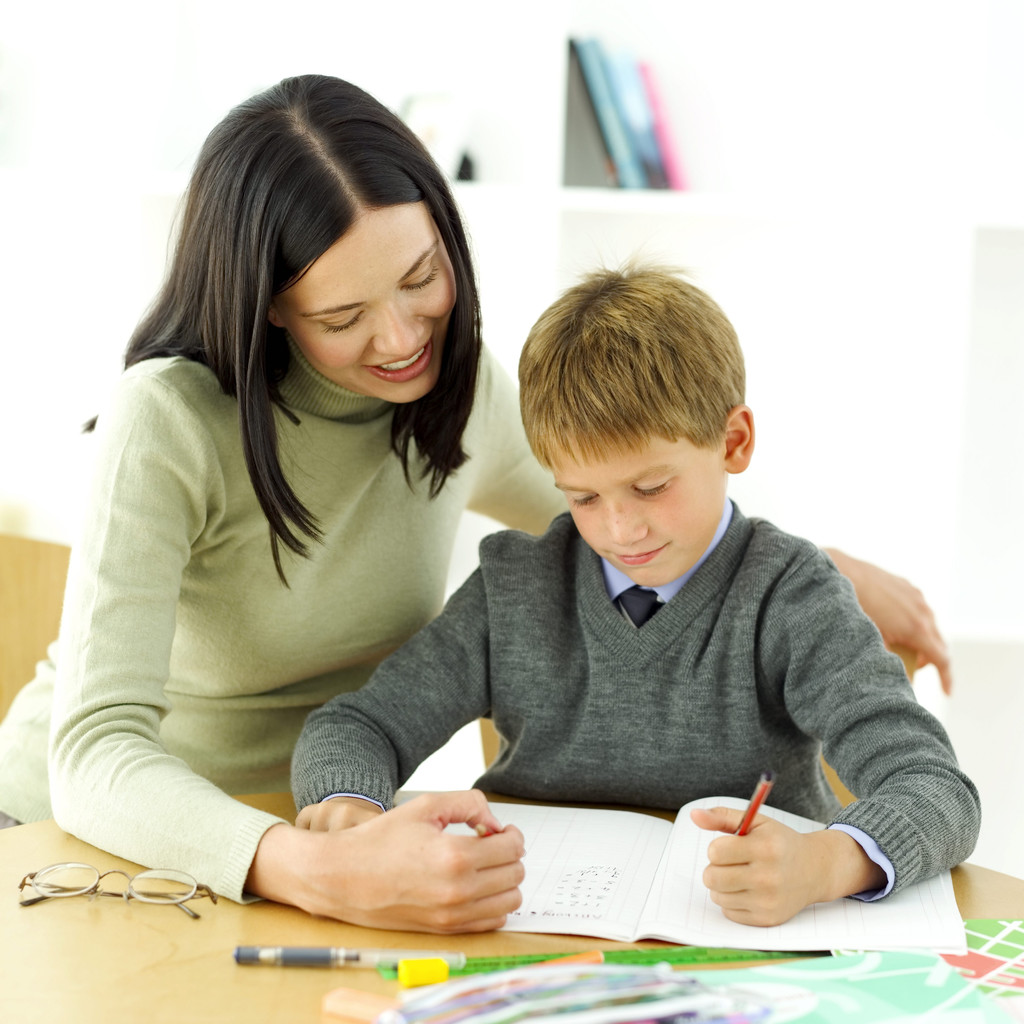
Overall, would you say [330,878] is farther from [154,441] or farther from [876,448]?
[876,448]

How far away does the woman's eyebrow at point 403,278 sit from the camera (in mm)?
1094

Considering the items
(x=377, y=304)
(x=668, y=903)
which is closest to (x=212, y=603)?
(x=377, y=304)

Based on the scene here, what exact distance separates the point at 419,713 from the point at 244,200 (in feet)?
1.69

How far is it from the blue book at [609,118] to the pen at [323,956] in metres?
1.69

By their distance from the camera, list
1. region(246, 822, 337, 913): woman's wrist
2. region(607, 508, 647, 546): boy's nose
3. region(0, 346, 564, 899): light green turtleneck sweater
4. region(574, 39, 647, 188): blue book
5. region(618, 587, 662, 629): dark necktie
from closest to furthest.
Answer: region(246, 822, 337, 913): woman's wrist
region(0, 346, 564, 899): light green turtleneck sweater
region(607, 508, 647, 546): boy's nose
region(618, 587, 662, 629): dark necktie
region(574, 39, 647, 188): blue book

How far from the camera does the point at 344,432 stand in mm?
1277

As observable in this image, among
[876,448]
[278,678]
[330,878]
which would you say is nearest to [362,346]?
[278,678]

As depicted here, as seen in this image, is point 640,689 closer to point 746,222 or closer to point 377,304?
point 377,304

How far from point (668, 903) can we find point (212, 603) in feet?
2.01

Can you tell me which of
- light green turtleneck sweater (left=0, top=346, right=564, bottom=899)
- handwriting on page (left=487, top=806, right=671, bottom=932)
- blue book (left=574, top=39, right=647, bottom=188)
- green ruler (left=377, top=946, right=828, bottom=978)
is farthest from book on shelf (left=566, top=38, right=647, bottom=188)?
green ruler (left=377, top=946, right=828, bottom=978)

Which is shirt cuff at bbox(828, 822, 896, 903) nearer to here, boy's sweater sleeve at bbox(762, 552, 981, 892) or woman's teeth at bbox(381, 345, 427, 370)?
boy's sweater sleeve at bbox(762, 552, 981, 892)

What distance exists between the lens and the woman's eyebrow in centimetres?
109

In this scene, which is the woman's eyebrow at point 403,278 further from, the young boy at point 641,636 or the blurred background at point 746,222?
the blurred background at point 746,222

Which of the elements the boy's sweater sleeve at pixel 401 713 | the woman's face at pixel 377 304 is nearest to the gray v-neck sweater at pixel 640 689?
the boy's sweater sleeve at pixel 401 713
